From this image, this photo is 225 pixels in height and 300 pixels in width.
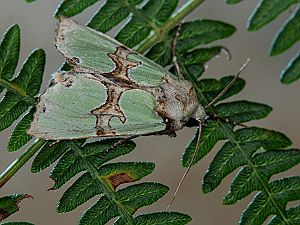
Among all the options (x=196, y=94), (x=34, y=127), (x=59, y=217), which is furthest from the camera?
(x=59, y=217)

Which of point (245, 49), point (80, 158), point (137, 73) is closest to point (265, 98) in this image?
point (245, 49)

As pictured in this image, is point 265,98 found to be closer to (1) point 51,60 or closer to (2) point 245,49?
(2) point 245,49

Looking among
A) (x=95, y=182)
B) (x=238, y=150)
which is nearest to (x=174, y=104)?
(x=238, y=150)

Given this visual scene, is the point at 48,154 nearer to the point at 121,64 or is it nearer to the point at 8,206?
the point at 8,206

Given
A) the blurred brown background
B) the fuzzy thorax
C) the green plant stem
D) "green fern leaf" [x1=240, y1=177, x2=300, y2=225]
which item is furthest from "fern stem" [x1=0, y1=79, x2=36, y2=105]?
the blurred brown background

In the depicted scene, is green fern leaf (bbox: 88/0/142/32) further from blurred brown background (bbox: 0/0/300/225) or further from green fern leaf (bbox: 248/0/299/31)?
blurred brown background (bbox: 0/0/300/225)

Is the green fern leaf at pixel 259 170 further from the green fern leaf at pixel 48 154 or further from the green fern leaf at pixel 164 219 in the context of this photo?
the green fern leaf at pixel 48 154
